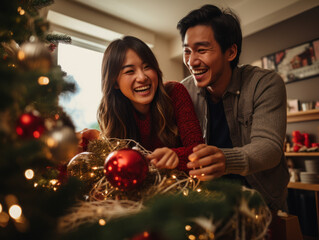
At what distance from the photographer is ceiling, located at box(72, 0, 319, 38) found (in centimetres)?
288

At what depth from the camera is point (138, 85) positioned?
1.07 metres

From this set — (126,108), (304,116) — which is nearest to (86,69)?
(126,108)

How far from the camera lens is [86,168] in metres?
0.61

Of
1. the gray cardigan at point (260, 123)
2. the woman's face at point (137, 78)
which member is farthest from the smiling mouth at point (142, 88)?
the gray cardigan at point (260, 123)

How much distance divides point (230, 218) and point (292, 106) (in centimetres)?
304

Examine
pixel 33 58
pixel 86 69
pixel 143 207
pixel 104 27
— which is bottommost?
pixel 143 207

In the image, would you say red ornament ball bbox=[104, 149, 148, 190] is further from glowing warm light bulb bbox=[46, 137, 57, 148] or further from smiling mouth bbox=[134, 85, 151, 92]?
smiling mouth bbox=[134, 85, 151, 92]

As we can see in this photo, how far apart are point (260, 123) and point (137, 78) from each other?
596 mm

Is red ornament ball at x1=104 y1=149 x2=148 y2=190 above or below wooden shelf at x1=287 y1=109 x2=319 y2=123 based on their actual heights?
below

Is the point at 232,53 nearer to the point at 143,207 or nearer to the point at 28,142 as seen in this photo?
the point at 143,207

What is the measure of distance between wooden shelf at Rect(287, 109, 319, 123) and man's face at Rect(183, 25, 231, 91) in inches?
74.0

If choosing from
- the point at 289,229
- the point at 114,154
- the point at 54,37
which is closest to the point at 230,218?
the point at 114,154

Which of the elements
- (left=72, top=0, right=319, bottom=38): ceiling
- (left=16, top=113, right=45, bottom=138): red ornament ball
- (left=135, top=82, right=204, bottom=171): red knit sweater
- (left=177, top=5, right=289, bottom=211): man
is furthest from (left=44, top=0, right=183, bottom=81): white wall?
(left=16, top=113, right=45, bottom=138): red ornament ball

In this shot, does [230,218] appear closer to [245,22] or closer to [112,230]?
[112,230]
